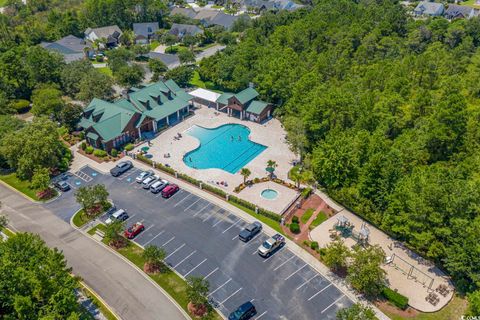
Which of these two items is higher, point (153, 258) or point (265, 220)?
point (153, 258)

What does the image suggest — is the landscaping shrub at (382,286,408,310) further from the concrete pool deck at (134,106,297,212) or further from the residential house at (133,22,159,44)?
the residential house at (133,22,159,44)

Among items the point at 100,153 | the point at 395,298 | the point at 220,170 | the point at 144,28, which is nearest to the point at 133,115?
the point at 100,153

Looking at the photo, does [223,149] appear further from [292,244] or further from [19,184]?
[19,184]

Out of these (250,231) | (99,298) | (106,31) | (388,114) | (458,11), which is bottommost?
(106,31)

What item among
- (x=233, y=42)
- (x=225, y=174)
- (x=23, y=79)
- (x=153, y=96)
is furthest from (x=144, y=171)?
(x=233, y=42)

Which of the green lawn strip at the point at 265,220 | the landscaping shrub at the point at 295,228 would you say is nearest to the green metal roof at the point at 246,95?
the green lawn strip at the point at 265,220

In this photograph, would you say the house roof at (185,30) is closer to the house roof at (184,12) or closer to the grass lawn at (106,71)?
the house roof at (184,12)
